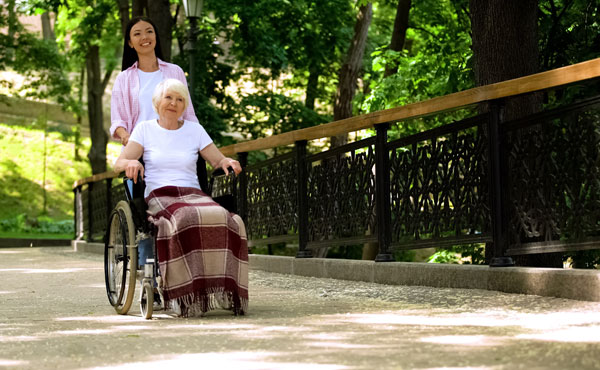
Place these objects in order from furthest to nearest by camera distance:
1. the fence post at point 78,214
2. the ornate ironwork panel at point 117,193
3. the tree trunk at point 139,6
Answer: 1. the fence post at point 78,214
2. the tree trunk at point 139,6
3. the ornate ironwork panel at point 117,193

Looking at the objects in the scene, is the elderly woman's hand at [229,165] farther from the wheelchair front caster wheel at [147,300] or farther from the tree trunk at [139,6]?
the tree trunk at [139,6]

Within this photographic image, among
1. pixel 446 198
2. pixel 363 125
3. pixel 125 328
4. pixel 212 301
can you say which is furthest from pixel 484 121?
pixel 125 328

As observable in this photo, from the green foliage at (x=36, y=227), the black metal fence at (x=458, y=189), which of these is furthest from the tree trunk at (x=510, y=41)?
the green foliage at (x=36, y=227)

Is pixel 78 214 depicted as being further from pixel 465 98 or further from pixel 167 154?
pixel 465 98

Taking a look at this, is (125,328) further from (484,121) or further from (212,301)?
(484,121)

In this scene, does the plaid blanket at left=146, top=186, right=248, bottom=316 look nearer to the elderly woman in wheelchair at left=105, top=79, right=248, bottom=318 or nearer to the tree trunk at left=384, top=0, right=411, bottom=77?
the elderly woman in wheelchair at left=105, top=79, right=248, bottom=318

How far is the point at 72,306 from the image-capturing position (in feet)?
24.8

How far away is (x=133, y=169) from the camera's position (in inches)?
262

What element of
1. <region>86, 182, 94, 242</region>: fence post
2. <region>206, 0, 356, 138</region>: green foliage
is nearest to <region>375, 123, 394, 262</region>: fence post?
<region>86, 182, 94, 242</region>: fence post

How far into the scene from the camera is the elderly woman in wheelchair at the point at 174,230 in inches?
254

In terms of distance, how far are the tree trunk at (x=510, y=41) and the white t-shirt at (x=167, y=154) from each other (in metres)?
3.69

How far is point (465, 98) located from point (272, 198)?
4.46 m

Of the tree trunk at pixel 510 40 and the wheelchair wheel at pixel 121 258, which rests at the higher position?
the tree trunk at pixel 510 40

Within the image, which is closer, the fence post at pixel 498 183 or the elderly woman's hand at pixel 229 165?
the elderly woman's hand at pixel 229 165
